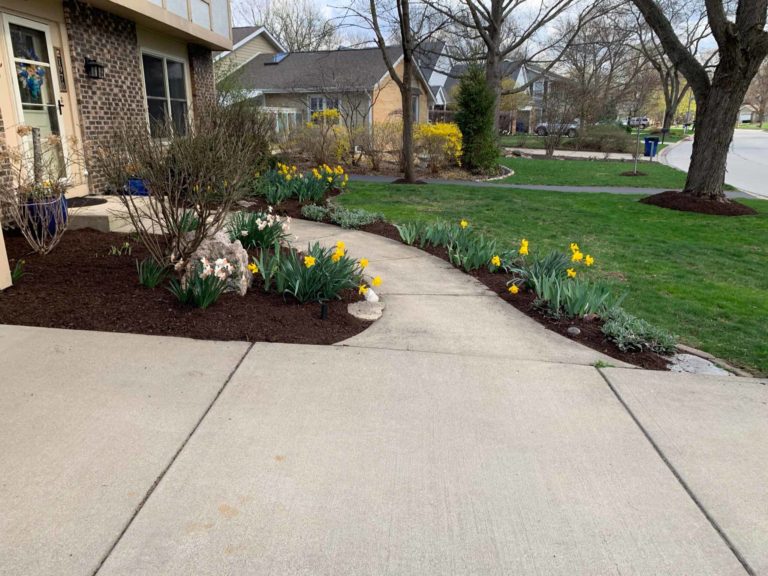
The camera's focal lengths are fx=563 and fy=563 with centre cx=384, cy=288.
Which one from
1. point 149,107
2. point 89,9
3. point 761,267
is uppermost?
point 89,9

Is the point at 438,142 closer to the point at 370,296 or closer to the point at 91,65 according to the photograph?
the point at 91,65

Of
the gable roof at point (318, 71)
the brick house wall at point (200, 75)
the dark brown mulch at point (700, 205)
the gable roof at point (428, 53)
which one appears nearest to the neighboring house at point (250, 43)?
the gable roof at point (318, 71)

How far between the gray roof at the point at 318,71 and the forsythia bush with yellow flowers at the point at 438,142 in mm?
10861

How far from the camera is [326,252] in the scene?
5.32 metres

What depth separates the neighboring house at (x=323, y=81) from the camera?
2753 centimetres

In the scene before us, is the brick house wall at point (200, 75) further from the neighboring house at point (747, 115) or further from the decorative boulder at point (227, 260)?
the neighboring house at point (747, 115)

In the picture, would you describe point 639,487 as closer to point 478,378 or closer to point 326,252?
point 478,378

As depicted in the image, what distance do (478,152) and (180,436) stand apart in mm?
16036

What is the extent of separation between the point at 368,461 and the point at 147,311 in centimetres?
248

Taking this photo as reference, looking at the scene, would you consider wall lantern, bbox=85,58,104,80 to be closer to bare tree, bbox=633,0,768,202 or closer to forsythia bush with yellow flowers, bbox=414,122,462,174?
forsythia bush with yellow flowers, bbox=414,122,462,174

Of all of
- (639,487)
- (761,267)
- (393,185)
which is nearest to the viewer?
(639,487)

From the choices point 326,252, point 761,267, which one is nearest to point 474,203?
point 761,267

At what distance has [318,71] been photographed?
1151 inches

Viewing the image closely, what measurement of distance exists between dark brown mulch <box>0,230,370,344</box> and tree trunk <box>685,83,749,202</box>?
9.71 meters
